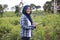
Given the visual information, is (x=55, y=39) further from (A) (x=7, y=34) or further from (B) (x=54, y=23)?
(A) (x=7, y=34)

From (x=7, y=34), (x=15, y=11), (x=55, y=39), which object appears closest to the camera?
(x=55, y=39)

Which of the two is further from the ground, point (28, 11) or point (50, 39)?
point (28, 11)

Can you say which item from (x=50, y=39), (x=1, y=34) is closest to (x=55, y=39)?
(x=50, y=39)

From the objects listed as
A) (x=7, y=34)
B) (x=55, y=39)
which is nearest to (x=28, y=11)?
(x=55, y=39)

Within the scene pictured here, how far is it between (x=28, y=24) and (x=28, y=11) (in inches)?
13.7

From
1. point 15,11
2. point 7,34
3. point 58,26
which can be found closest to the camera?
point 58,26

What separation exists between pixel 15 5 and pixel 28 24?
10.5 metres

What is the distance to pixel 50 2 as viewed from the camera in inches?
686

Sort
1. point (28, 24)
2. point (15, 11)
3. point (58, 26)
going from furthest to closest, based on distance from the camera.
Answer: point (15, 11)
point (58, 26)
point (28, 24)

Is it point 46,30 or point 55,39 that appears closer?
point 55,39

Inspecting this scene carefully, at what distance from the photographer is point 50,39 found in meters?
8.79

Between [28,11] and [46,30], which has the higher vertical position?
[28,11]

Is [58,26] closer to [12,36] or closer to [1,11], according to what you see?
[12,36]

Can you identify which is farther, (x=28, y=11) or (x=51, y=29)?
(x=51, y=29)
